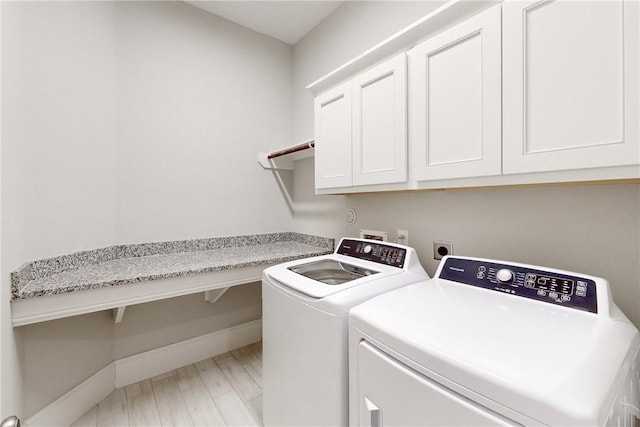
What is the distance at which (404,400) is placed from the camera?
696mm

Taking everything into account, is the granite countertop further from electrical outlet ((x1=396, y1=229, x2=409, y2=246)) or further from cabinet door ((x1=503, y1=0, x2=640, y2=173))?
cabinet door ((x1=503, y1=0, x2=640, y2=173))

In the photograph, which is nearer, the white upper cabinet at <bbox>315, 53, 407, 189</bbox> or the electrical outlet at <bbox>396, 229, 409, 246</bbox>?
the white upper cabinet at <bbox>315, 53, 407, 189</bbox>

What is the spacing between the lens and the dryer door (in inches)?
22.9

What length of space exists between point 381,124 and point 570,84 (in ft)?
2.39

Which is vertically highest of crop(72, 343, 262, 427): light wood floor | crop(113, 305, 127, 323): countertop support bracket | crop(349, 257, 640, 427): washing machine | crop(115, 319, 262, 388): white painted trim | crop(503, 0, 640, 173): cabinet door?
crop(503, 0, 640, 173): cabinet door

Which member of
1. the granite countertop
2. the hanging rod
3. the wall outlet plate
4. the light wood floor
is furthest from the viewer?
the hanging rod

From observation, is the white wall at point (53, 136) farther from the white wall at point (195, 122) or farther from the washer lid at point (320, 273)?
the washer lid at point (320, 273)

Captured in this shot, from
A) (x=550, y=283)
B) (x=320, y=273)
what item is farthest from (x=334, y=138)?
(x=550, y=283)

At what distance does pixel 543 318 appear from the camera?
78 cm

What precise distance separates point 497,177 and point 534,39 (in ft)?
1.52

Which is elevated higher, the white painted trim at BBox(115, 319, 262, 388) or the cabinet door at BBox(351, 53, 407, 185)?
the cabinet door at BBox(351, 53, 407, 185)

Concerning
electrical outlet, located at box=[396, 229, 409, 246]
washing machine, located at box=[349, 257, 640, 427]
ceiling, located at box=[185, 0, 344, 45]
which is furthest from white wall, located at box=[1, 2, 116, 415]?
electrical outlet, located at box=[396, 229, 409, 246]

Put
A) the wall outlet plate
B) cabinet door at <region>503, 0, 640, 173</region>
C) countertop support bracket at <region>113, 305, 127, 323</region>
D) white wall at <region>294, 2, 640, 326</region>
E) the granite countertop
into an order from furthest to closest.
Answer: the wall outlet plate < countertop support bracket at <region>113, 305, 127, 323</region> < the granite countertop < white wall at <region>294, 2, 640, 326</region> < cabinet door at <region>503, 0, 640, 173</region>

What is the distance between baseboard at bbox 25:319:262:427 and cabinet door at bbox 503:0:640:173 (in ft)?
7.58
